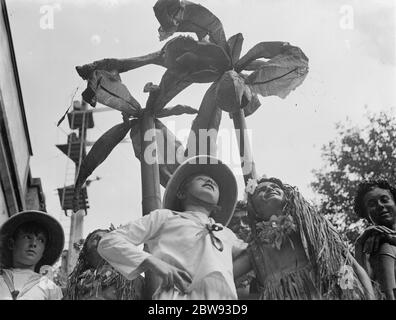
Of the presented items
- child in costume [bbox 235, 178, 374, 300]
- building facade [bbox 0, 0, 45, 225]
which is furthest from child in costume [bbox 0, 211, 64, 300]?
building facade [bbox 0, 0, 45, 225]

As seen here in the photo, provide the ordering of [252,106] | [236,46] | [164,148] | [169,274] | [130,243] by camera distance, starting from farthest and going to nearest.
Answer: [252,106]
[236,46]
[164,148]
[130,243]
[169,274]

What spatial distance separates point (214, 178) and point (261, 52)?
2134 millimetres

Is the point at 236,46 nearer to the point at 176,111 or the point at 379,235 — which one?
the point at 176,111

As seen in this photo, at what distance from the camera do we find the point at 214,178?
4320mm

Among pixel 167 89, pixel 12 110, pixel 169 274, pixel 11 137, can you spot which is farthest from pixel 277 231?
pixel 12 110

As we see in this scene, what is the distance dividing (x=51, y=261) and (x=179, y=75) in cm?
234

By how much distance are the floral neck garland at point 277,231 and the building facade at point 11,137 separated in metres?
4.98

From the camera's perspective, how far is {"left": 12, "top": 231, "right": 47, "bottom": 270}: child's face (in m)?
4.26

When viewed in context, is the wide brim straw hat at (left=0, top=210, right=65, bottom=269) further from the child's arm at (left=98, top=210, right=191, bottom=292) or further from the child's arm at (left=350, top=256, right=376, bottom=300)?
the child's arm at (left=350, top=256, right=376, bottom=300)

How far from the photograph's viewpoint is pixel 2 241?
14.1 feet

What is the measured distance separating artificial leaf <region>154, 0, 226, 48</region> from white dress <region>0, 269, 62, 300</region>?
2848 millimetres

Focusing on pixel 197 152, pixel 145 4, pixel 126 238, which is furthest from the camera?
pixel 145 4
